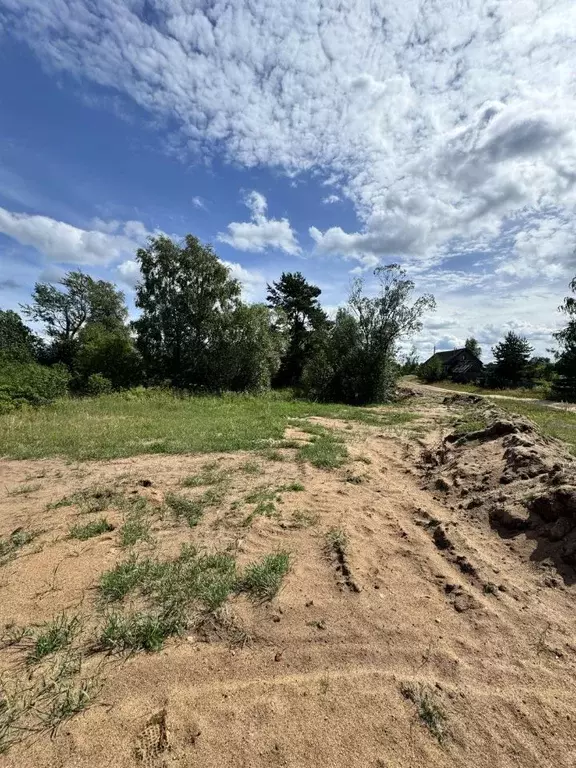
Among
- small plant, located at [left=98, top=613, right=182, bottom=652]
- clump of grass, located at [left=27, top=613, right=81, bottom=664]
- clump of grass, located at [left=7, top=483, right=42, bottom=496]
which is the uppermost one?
small plant, located at [left=98, top=613, right=182, bottom=652]

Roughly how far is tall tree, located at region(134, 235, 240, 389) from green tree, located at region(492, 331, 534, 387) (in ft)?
93.0

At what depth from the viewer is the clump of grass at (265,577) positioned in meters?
2.93

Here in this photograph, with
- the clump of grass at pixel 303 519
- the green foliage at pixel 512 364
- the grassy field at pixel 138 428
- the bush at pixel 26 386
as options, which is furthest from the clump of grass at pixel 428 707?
the green foliage at pixel 512 364

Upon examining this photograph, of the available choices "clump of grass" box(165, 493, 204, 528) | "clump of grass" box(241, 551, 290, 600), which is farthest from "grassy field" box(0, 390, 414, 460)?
"clump of grass" box(241, 551, 290, 600)

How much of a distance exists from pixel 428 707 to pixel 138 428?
29.1ft

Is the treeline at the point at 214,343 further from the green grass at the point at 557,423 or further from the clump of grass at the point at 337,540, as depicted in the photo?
the clump of grass at the point at 337,540

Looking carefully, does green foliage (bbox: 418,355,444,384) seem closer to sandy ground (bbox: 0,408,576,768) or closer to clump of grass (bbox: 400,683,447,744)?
sandy ground (bbox: 0,408,576,768)

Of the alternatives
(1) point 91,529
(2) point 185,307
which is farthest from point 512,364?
(1) point 91,529

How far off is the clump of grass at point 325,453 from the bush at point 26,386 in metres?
10.9

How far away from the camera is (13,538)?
376 centimetres

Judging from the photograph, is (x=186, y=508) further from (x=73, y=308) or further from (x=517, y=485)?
(x=73, y=308)

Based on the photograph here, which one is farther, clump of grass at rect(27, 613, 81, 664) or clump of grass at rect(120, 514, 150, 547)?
clump of grass at rect(120, 514, 150, 547)

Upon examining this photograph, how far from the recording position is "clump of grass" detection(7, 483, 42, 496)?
5.16 m

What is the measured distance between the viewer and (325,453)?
23.2ft
